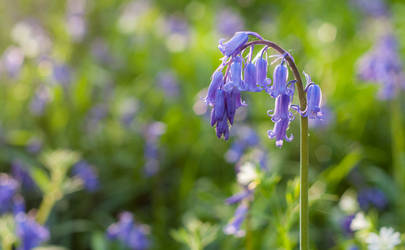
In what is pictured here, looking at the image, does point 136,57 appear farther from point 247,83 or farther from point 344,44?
point 247,83

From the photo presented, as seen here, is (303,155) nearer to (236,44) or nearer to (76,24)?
(236,44)

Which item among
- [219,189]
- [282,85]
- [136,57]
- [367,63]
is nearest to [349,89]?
[367,63]

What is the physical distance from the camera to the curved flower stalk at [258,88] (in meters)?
1.95

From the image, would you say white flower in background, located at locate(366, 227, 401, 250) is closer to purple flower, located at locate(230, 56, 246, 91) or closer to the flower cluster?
the flower cluster

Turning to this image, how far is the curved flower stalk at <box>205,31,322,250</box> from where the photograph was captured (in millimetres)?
1948

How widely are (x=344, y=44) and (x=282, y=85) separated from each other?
5847 mm

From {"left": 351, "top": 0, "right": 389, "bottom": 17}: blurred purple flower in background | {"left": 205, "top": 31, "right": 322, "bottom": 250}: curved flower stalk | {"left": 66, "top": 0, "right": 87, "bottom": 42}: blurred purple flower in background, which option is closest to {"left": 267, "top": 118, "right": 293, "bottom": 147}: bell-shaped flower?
{"left": 205, "top": 31, "right": 322, "bottom": 250}: curved flower stalk

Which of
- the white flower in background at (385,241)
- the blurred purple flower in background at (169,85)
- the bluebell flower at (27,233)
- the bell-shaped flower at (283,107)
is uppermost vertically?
the blurred purple flower in background at (169,85)

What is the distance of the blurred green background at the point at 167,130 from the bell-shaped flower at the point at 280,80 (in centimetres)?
60

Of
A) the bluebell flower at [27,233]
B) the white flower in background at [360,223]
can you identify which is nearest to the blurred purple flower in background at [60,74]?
the bluebell flower at [27,233]

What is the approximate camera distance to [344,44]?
7.46m

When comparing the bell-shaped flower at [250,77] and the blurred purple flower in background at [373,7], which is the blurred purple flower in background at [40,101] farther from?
the blurred purple flower in background at [373,7]

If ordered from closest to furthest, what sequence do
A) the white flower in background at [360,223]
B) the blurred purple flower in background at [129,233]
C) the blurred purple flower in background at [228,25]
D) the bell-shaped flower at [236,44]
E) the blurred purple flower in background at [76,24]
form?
the bell-shaped flower at [236,44] → the white flower in background at [360,223] → the blurred purple flower in background at [129,233] → the blurred purple flower in background at [76,24] → the blurred purple flower in background at [228,25]

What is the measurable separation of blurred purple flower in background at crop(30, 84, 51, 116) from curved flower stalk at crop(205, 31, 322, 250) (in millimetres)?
3315
